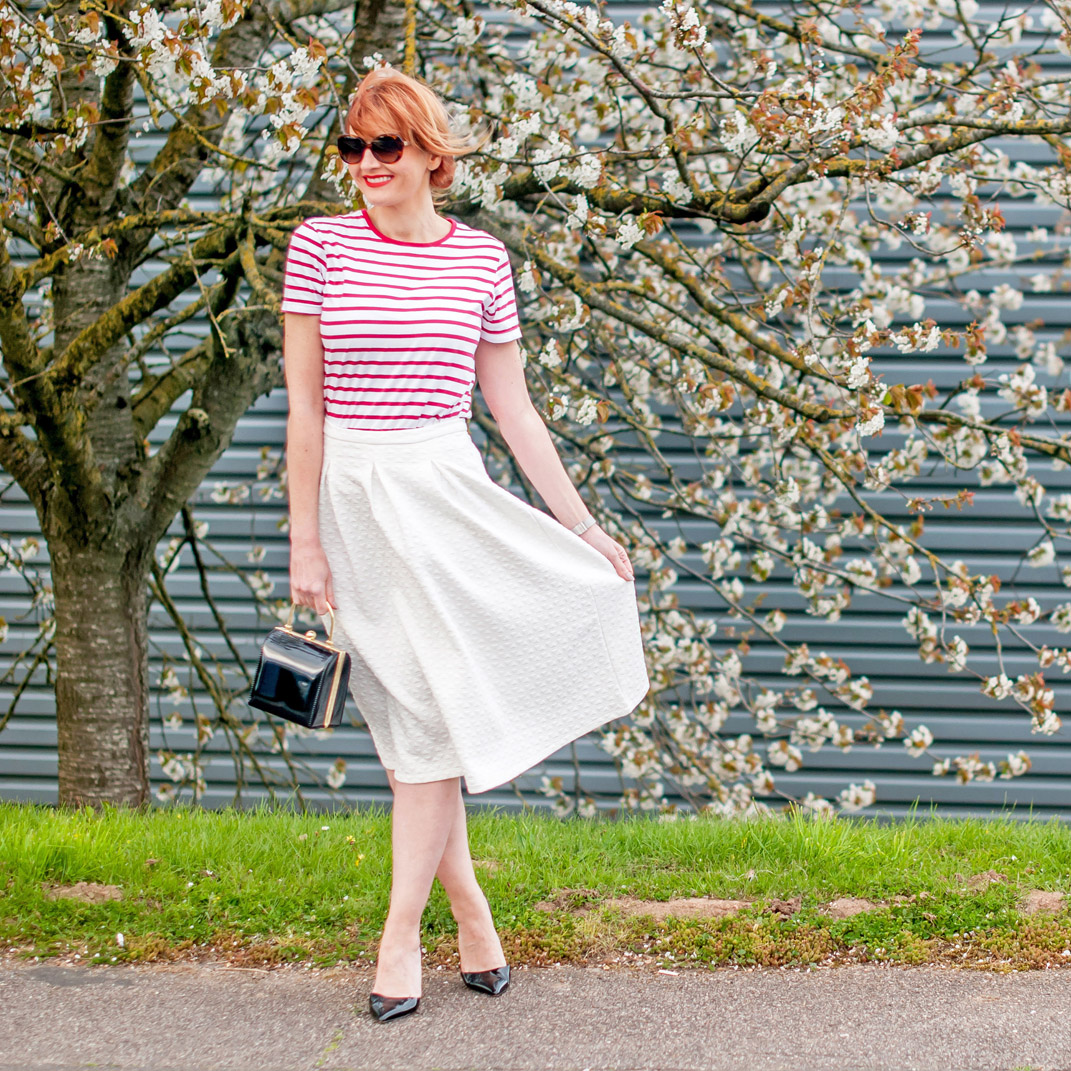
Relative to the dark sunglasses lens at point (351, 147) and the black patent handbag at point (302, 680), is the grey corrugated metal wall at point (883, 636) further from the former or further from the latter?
the dark sunglasses lens at point (351, 147)

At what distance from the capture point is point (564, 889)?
132 inches

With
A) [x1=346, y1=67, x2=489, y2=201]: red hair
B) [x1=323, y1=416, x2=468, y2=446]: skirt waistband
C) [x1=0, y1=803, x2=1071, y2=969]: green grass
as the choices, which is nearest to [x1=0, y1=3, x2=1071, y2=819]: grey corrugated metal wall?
[x1=0, y1=803, x2=1071, y2=969]: green grass

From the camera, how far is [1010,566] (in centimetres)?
587

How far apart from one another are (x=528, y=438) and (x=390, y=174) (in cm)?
68

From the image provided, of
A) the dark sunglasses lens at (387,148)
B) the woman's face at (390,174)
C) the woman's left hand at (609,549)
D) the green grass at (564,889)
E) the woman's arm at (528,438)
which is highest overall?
the dark sunglasses lens at (387,148)

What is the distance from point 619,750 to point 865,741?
5.31 ft

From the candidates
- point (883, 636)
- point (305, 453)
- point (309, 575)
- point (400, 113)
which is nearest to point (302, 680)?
point (309, 575)

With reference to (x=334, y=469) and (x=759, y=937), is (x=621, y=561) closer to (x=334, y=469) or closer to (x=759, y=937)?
(x=334, y=469)

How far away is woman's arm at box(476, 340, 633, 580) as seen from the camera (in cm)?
277

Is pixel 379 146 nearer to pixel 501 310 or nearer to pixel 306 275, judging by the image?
pixel 306 275

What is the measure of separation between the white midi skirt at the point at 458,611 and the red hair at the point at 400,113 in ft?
2.04

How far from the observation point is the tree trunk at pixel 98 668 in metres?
4.37

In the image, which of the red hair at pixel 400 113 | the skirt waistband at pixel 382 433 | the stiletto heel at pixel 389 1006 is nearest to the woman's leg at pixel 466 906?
the stiletto heel at pixel 389 1006

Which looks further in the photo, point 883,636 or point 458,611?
point 883,636
